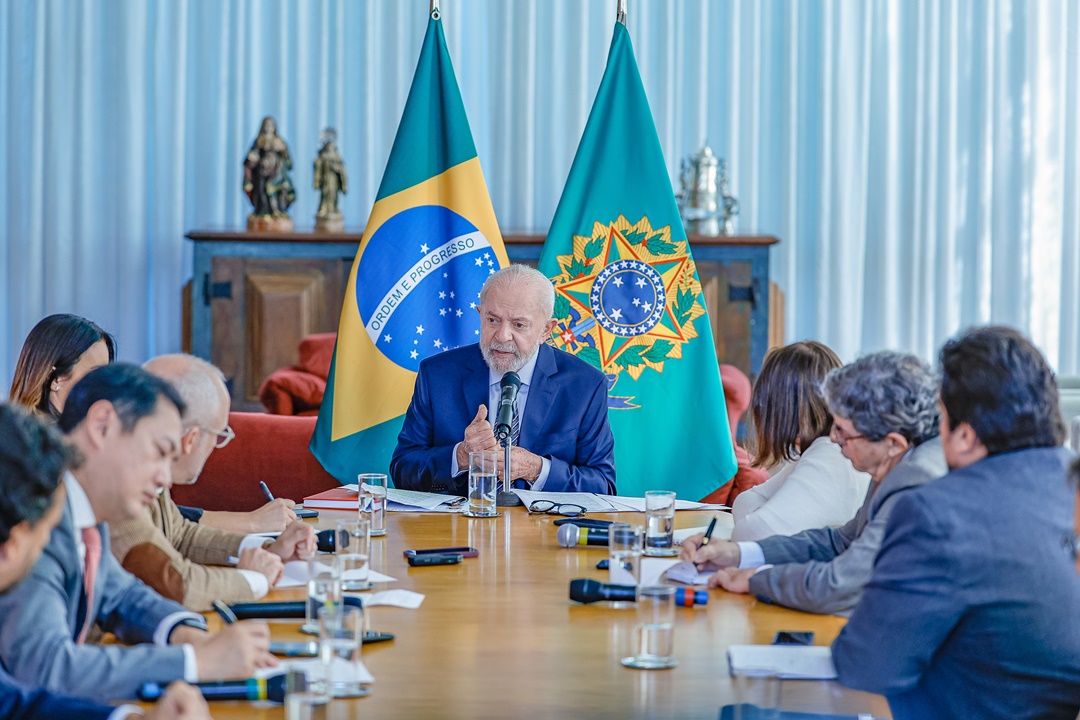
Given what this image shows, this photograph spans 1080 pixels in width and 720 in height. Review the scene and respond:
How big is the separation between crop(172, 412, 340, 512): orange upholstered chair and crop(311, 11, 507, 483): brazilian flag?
0.64ft

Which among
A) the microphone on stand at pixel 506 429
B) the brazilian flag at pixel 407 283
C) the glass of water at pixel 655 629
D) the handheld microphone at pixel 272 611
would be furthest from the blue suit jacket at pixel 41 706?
the brazilian flag at pixel 407 283

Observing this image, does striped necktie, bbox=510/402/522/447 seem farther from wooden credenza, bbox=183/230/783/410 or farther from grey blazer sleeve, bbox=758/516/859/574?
wooden credenza, bbox=183/230/783/410

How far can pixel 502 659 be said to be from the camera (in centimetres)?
190

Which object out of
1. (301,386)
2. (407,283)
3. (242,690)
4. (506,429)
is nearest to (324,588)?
(242,690)

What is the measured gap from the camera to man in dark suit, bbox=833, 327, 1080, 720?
5.94 feet

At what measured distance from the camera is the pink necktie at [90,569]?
1.81m

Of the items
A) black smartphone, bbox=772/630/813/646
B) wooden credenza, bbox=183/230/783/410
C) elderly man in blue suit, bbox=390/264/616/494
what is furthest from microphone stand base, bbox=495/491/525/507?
wooden credenza, bbox=183/230/783/410

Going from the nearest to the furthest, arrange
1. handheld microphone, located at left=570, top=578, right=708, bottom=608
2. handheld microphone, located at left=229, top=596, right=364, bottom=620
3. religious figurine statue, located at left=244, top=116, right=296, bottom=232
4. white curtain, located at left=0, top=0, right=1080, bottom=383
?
1. handheld microphone, located at left=229, top=596, right=364, bottom=620
2. handheld microphone, located at left=570, top=578, right=708, bottom=608
3. religious figurine statue, located at left=244, top=116, right=296, bottom=232
4. white curtain, located at left=0, top=0, right=1080, bottom=383

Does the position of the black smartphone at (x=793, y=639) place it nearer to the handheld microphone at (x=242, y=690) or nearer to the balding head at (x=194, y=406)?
the handheld microphone at (x=242, y=690)

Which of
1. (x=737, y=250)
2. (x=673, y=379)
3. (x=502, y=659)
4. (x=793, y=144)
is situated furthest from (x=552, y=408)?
(x=793, y=144)

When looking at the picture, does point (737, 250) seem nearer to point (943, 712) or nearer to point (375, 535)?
point (375, 535)

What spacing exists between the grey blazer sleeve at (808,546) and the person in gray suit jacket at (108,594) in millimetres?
1096

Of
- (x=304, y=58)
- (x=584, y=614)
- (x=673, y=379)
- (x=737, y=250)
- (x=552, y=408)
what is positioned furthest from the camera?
(x=304, y=58)

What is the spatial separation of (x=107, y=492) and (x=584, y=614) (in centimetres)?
84
